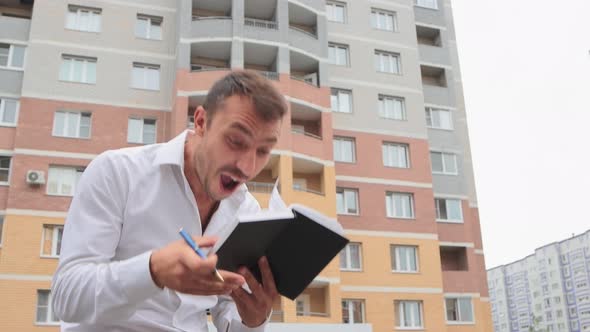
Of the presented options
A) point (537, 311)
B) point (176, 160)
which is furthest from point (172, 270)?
point (537, 311)

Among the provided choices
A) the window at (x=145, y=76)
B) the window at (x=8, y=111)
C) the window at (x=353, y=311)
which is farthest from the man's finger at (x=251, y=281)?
the window at (x=145, y=76)

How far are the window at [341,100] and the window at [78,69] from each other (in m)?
9.54

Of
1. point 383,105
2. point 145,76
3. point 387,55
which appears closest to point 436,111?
point 383,105

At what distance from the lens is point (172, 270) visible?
5.64 ft

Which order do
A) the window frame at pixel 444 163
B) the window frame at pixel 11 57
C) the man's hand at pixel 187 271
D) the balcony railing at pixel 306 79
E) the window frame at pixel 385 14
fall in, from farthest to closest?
the window frame at pixel 385 14, the window frame at pixel 444 163, the balcony railing at pixel 306 79, the window frame at pixel 11 57, the man's hand at pixel 187 271

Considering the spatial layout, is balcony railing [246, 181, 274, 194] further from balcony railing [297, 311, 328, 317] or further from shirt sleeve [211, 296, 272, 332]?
shirt sleeve [211, 296, 272, 332]

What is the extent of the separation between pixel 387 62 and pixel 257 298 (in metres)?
24.1

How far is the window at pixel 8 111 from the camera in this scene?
64.6 feet

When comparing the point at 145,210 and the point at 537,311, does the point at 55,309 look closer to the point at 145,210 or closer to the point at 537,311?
the point at 145,210

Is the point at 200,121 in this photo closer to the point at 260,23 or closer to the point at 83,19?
the point at 260,23

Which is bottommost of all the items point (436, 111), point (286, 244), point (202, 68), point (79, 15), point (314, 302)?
point (286, 244)

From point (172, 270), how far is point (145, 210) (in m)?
0.62

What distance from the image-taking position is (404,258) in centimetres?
2255

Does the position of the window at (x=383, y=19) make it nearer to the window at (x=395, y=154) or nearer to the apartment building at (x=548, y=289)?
the window at (x=395, y=154)
